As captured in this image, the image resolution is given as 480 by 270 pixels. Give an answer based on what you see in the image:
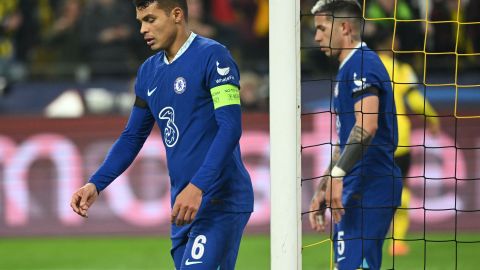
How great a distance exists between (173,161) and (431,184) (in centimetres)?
651

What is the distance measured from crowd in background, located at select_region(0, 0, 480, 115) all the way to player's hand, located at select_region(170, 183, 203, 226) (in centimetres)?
770

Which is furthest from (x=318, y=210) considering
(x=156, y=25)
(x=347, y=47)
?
(x=156, y=25)

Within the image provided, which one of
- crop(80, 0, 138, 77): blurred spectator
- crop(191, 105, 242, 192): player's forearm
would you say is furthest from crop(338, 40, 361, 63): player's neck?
crop(80, 0, 138, 77): blurred spectator

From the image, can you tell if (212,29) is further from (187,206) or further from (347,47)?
(187,206)

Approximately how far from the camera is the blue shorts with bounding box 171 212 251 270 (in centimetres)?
528

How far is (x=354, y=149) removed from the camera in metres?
6.32

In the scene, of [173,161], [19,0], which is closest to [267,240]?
[19,0]

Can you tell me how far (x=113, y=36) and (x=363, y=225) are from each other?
286 inches

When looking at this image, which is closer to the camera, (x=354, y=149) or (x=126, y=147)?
(x=126, y=147)

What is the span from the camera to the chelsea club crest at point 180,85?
5.37 meters

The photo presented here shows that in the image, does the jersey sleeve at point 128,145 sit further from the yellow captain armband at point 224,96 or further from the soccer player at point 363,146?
the soccer player at point 363,146

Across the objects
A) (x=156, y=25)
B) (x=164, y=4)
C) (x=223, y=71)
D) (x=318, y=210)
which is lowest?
(x=318, y=210)

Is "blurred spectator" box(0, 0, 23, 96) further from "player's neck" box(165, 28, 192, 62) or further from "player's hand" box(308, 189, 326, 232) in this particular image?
"player's neck" box(165, 28, 192, 62)

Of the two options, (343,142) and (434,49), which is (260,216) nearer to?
(434,49)
